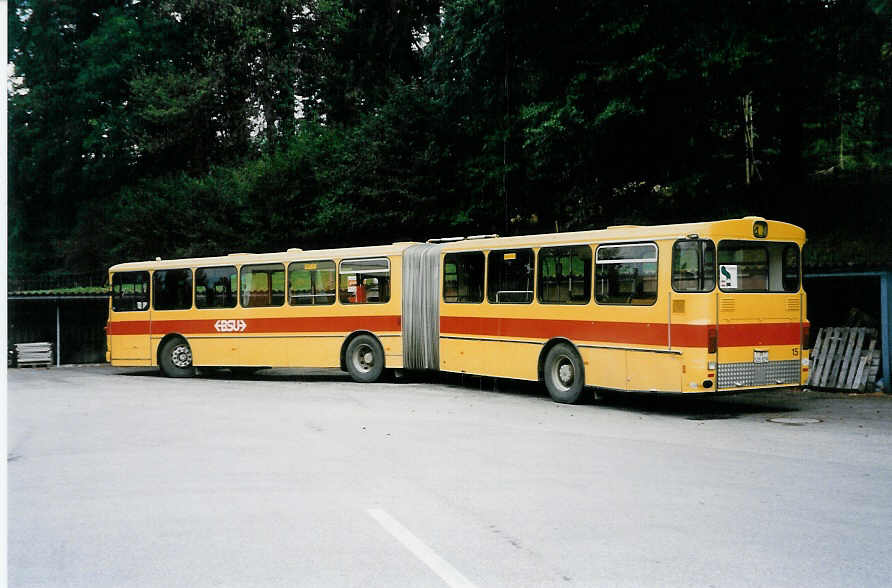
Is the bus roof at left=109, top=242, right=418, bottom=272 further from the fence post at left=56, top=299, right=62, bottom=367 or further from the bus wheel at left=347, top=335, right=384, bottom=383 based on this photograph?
the fence post at left=56, top=299, right=62, bottom=367

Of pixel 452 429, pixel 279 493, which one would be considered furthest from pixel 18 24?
pixel 279 493

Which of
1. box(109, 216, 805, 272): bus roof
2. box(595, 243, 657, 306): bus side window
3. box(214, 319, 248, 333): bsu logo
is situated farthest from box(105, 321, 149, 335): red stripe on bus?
box(595, 243, 657, 306): bus side window

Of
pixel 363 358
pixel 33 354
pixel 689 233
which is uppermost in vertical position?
pixel 689 233

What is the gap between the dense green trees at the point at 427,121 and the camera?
21375mm

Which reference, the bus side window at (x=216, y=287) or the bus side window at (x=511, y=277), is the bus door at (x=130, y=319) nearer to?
the bus side window at (x=216, y=287)

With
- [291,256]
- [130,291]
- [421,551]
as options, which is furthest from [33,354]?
[421,551]

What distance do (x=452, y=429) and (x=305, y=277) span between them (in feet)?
31.6

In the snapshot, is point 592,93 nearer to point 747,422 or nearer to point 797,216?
point 797,216

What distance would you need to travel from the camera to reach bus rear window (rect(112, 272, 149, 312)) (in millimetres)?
24219

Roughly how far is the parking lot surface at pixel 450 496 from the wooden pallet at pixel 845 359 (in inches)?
94.4

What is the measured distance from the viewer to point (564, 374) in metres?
16.9

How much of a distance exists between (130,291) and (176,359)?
83.9 inches

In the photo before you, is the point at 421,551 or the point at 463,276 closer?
the point at 421,551

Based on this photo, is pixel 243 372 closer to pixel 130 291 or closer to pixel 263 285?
pixel 130 291
